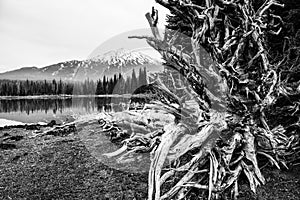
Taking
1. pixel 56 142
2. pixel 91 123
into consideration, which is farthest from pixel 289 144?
pixel 91 123

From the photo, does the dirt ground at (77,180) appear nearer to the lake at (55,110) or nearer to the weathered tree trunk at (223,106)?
the weathered tree trunk at (223,106)

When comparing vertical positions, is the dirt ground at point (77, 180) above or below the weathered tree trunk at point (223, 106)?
below

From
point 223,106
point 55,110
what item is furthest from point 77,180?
point 55,110

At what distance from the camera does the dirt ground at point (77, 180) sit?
890 centimetres

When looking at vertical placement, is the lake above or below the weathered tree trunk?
below

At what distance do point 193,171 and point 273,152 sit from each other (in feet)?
11.2

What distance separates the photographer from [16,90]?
13025 centimetres

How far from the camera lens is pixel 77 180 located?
1022 cm

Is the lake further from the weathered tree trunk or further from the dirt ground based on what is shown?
the weathered tree trunk

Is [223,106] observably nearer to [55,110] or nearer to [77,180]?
[77,180]

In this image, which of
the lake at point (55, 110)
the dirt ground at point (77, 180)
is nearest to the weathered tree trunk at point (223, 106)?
the dirt ground at point (77, 180)

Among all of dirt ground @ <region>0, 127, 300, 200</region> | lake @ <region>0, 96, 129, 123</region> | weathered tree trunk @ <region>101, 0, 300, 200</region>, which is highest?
weathered tree trunk @ <region>101, 0, 300, 200</region>

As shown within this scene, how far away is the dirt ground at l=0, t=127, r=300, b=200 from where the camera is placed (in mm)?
8898

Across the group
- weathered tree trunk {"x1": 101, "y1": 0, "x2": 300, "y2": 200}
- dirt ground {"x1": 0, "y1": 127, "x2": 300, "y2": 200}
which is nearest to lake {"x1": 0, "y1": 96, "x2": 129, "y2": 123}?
dirt ground {"x1": 0, "y1": 127, "x2": 300, "y2": 200}
